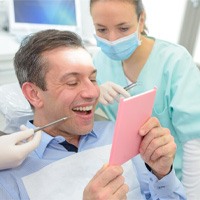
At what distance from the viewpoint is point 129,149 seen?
2.69 feet

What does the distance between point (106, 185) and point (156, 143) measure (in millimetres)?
213

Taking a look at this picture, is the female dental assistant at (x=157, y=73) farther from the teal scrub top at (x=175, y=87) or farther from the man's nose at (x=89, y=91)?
the man's nose at (x=89, y=91)

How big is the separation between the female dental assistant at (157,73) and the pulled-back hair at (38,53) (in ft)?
0.86

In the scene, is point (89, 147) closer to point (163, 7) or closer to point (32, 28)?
point (32, 28)

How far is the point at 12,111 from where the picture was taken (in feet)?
4.59

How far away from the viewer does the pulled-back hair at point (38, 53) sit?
1.11 metres

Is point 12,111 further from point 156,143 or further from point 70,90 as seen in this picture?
point 156,143

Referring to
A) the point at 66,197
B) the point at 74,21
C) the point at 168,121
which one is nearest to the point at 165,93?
the point at 168,121

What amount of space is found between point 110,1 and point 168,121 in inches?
24.3

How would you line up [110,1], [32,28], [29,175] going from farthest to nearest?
[32,28] < [110,1] < [29,175]

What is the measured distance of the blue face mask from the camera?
1365mm

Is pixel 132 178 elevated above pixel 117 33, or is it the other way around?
pixel 117 33

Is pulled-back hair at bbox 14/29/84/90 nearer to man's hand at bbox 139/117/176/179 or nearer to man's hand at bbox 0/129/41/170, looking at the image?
man's hand at bbox 0/129/41/170

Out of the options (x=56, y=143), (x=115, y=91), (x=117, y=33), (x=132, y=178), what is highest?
(x=117, y=33)
